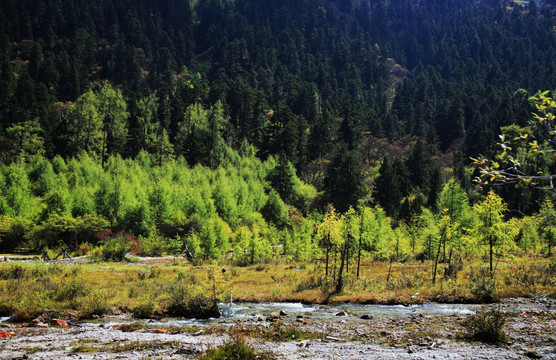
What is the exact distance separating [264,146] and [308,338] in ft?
267

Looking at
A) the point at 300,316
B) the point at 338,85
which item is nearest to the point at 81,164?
the point at 300,316

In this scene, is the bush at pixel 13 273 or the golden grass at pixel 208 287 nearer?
the golden grass at pixel 208 287

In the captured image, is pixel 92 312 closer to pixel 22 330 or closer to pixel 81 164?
pixel 22 330

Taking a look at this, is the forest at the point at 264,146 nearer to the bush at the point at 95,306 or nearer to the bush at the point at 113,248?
the bush at the point at 113,248

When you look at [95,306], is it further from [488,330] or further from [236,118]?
[236,118]

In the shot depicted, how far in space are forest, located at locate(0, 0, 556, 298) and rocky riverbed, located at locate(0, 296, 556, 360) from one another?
7.60 metres

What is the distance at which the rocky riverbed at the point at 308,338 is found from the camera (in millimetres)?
15359

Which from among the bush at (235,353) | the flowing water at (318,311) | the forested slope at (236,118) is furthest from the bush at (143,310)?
the forested slope at (236,118)

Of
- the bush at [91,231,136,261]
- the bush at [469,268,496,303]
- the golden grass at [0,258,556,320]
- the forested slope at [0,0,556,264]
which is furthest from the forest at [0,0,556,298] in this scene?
the bush at [469,268,496,303]

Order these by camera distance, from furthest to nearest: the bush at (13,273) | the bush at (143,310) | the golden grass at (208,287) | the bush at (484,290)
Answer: the bush at (13,273) → the bush at (484,290) → the golden grass at (208,287) → the bush at (143,310)

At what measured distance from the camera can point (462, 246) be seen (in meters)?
49.5

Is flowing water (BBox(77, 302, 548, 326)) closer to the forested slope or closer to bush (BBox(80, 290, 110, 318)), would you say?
bush (BBox(80, 290, 110, 318))

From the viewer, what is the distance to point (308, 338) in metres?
18.1

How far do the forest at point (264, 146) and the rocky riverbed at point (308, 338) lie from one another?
7.60 metres
